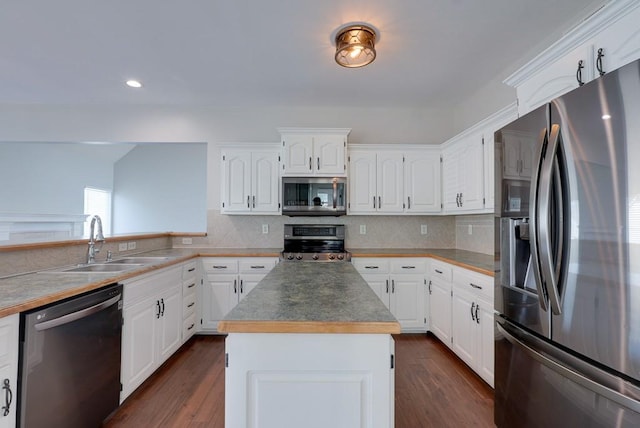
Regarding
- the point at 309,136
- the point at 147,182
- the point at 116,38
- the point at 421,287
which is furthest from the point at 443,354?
the point at 147,182

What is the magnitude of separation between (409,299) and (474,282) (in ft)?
3.22

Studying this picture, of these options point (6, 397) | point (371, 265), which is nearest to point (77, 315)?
point (6, 397)

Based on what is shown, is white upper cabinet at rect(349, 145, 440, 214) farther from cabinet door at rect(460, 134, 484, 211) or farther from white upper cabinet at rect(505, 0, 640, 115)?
white upper cabinet at rect(505, 0, 640, 115)

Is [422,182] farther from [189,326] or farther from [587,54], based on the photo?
[189,326]

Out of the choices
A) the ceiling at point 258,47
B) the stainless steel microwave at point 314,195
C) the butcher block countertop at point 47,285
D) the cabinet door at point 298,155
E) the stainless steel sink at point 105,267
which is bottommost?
the stainless steel sink at point 105,267

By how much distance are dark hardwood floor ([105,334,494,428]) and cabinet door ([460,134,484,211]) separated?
1486mm

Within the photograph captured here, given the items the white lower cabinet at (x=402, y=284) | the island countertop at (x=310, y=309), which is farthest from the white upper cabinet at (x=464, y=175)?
the island countertop at (x=310, y=309)

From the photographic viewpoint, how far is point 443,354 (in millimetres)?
2678

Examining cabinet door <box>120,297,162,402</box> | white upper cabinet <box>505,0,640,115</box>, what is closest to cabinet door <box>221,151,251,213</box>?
cabinet door <box>120,297,162,402</box>

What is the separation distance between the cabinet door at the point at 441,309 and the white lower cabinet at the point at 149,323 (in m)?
2.60

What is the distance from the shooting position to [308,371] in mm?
990

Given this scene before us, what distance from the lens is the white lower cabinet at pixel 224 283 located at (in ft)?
10.2

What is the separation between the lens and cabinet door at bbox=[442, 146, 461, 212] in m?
3.04

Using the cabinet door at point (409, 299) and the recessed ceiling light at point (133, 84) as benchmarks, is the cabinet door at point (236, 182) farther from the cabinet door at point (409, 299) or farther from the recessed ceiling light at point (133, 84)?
the cabinet door at point (409, 299)
